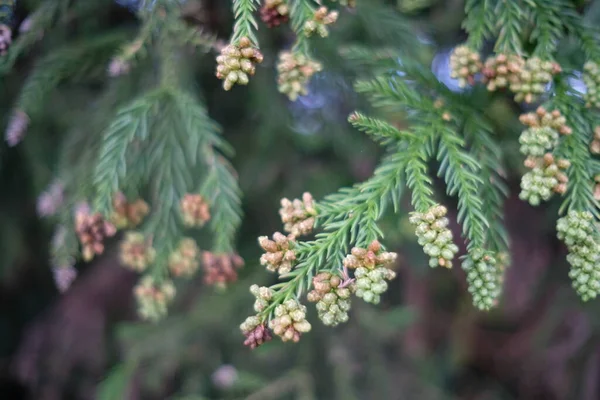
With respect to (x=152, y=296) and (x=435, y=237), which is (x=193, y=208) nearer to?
(x=152, y=296)

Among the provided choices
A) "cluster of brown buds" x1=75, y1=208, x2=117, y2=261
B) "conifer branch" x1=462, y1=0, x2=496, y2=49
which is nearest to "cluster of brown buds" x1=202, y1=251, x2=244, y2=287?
"cluster of brown buds" x1=75, y1=208, x2=117, y2=261

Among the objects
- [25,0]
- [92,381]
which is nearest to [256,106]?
[25,0]

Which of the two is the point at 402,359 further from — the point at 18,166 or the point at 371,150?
the point at 18,166

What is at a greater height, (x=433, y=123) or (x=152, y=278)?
(x=433, y=123)

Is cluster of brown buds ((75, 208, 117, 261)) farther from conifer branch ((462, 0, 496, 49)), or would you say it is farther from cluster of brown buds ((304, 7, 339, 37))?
conifer branch ((462, 0, 496, 49))

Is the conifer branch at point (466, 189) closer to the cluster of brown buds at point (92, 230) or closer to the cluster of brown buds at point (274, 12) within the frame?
the cluster of brown buds at point (274, 12)
